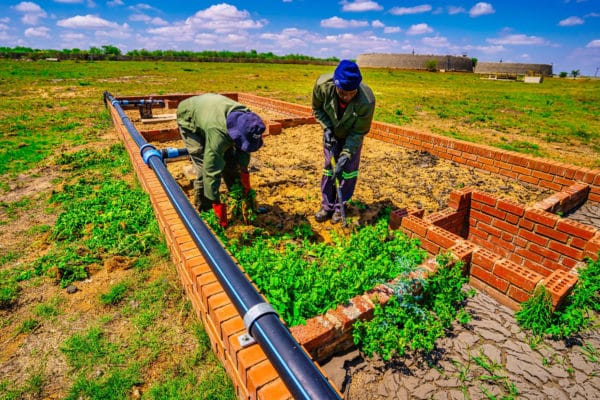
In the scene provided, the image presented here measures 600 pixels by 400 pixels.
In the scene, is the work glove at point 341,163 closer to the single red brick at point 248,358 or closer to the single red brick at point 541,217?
the single red brick at point 541,217

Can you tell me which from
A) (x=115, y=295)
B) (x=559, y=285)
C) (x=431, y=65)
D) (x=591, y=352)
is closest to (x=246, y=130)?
(x=115, y=295)

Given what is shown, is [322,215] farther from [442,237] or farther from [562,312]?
[562,312]

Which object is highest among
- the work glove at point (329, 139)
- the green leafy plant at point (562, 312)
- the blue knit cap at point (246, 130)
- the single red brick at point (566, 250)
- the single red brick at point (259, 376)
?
the blue knit cap at point (246, 130)

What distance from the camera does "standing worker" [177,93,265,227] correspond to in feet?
9.59

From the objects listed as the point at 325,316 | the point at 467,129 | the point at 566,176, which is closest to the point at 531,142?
the point at 467,129

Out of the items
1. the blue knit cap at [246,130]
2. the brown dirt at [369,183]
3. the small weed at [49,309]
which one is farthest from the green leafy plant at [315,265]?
the small weed at [49,309]

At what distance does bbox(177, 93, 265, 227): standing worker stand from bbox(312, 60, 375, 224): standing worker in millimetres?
909

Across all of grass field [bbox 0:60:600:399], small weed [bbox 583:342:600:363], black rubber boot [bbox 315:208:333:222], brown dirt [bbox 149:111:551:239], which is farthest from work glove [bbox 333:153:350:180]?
small weed [bbox 583:342:600:363]

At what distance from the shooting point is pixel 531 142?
21.8 ft

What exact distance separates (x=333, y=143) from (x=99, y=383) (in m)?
3.08

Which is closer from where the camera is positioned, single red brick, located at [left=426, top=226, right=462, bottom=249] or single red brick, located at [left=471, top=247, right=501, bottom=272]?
single red brick, located at [left=471, top=247, right=501, bottom=272]

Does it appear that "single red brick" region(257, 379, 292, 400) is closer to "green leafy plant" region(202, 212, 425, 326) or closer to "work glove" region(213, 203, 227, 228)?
"green leafy plant" region(202, 212, 425, 326)

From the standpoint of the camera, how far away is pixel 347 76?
304 cm

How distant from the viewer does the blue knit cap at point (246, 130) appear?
2.88 meters
